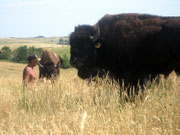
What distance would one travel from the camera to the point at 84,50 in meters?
6.66

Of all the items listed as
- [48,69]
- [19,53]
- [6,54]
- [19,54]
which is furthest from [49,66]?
[6,54]

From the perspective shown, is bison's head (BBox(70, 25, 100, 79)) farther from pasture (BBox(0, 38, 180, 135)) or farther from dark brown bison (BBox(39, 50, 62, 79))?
dark brown bison (BBox(39, 50, 62, 79))

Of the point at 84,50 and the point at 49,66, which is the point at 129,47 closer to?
the point at 84,50

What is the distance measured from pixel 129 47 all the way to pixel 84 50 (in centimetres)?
154

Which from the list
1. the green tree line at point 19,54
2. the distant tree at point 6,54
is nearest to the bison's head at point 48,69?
the green tree line at point 19,54

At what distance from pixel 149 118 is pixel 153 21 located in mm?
2653

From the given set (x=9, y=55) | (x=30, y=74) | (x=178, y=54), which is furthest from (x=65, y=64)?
(x=178, y=54)

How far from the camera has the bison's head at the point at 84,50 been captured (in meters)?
6.60

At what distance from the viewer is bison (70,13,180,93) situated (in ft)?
17.1

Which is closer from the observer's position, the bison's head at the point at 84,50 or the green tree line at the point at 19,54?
the bison's head at the point at 84,50

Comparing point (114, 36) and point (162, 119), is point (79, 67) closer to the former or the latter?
point (114, 36)

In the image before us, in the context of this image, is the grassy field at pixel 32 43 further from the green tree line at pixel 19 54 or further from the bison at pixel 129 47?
the bison at pixel 129 47

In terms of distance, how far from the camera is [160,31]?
5.29 m

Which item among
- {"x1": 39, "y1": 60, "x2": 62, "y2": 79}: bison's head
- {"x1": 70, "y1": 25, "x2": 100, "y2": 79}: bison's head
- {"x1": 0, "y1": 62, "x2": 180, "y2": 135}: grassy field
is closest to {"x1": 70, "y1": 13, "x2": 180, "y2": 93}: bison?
{"x1": 70, "y1": 25, "x2": 100, "y2": 79}: bison's head
